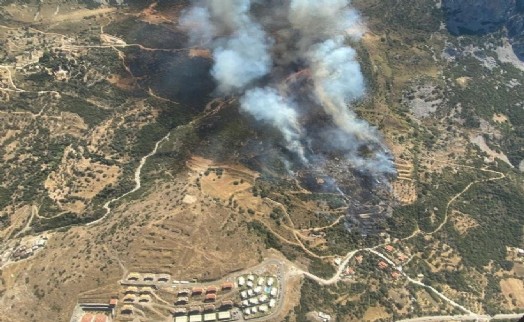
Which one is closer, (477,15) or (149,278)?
(149,278)

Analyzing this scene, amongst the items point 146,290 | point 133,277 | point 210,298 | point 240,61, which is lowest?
point 210,298

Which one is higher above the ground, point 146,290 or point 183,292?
point 146,290

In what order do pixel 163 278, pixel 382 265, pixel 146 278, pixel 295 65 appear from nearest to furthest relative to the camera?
pixel 146 278
pixel 163 278
pixel 382 265
pixel 295 65

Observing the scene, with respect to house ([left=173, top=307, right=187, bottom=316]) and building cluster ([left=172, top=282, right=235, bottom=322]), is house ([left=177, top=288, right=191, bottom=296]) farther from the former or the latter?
house ([left=173, top=307, right=187, bottom=316])

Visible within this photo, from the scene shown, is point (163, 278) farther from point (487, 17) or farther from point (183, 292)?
point (487, 17)

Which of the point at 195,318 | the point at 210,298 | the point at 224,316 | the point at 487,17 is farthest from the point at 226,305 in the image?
the point at 487,17

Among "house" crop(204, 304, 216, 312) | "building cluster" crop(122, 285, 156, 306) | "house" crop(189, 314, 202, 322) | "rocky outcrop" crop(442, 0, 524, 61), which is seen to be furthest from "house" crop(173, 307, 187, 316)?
"rocky outcrop" crop(442, 0, 524, 61)

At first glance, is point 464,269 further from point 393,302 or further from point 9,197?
point 9,197
